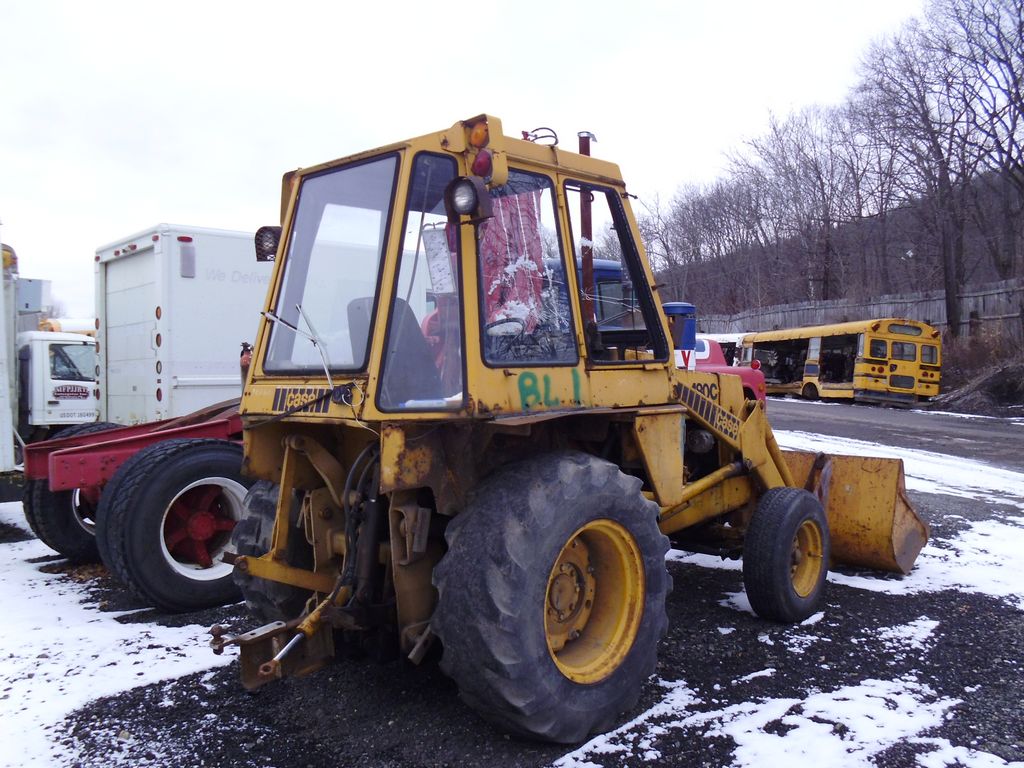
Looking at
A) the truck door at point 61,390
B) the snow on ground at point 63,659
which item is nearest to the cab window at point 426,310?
the snow on ground at point 63,659

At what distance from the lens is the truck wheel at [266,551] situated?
414 cm

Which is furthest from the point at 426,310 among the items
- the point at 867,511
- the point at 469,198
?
the point at 867,511

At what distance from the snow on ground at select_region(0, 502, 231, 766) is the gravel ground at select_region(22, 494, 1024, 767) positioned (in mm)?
133

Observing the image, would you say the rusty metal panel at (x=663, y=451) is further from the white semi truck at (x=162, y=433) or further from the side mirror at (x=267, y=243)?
the white semi truck at (x=162, y=433)

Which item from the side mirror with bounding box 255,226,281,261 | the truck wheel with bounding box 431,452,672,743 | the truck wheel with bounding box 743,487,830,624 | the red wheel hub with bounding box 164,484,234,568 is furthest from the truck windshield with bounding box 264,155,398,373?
the truck wheel with bounding box 743,487,830,624

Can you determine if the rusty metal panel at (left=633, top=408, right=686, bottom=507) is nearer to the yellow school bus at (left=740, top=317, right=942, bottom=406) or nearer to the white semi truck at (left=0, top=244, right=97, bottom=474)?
the white semi truck at (left=0, top=244, right=97, bottom=474)

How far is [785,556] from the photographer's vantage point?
4941mm

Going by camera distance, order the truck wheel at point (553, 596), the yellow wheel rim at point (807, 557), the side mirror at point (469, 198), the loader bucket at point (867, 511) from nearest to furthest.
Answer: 1. the truck wheel at point (553, 596)
2. the side mirror at point (469, 198)
3. the yellow wheel rim at point (807, 557)
4. the loader bucket at point (867, 511)

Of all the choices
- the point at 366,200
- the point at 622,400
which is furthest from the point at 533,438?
the point at 366,200

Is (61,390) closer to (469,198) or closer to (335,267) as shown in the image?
(335,267)

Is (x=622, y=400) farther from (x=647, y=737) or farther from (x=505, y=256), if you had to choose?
(x=647, y=737)

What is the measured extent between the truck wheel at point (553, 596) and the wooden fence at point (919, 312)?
24046 mm

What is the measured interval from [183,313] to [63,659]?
3.71 m

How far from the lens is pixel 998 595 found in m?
5.57
